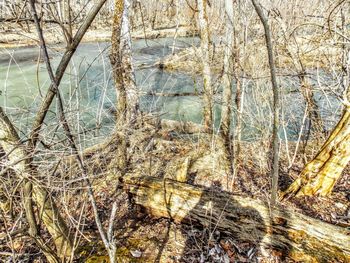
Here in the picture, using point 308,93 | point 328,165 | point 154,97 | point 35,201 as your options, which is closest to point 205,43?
point 308,93

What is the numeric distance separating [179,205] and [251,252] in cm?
96

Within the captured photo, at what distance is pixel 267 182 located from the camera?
4.71m

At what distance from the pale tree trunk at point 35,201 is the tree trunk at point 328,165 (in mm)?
2988

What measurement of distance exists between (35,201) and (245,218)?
2.17 meters

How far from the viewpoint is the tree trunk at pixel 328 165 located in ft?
11.0

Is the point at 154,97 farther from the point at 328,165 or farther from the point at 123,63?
the point at 328,165

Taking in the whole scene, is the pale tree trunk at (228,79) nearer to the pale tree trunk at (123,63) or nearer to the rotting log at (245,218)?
the pale tree trunk at (123,63)

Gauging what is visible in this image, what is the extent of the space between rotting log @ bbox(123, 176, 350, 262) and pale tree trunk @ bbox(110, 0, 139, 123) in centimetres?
129

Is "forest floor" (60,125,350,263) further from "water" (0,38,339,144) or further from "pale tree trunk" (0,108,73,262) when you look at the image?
"water" (0,38,339,144)

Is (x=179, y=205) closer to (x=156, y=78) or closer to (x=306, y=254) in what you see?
(x=306, y=254)

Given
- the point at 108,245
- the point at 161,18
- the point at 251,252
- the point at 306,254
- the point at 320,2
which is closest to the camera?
the point at 108,245

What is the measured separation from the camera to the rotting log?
279 centimetres

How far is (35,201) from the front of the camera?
2.68 meters

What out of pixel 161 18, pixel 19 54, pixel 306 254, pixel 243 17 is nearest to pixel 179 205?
pixel 306 254
